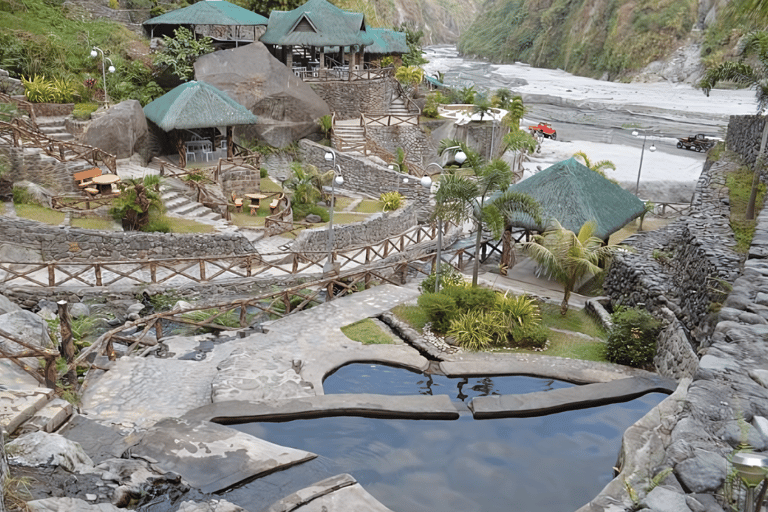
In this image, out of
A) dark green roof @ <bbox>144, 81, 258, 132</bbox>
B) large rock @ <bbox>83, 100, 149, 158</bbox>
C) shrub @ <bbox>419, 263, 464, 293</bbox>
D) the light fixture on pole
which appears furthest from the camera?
dark green roof @ <bbox>144, 81, 258, 132</bbox>

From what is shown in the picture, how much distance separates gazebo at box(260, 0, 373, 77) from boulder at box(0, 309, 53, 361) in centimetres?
2385

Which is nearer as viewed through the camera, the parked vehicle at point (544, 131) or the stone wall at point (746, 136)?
the stone wall at point (746, 136)

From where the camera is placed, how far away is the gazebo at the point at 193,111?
26.1m

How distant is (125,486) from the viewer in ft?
24.0

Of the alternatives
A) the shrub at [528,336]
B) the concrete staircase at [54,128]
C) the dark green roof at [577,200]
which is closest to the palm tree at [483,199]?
the shrub at [528,336]

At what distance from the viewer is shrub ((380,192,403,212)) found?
Answer: 2686 cm

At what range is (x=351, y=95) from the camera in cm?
3484

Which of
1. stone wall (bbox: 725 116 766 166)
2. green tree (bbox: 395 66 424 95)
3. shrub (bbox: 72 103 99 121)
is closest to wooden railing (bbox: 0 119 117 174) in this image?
shrub (bbox: 72 103 99 121)

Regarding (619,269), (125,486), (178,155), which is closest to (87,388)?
(125,486)

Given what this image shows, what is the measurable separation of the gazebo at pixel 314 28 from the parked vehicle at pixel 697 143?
853 inches

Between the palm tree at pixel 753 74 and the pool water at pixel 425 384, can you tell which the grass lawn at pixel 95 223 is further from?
the palm tree at pixel 753 74

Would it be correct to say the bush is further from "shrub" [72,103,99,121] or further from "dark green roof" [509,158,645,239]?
"shrub" [72,103,99,121]

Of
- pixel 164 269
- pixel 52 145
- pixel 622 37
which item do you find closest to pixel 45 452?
pixel 164 269

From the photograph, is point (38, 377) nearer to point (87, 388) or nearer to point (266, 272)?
point (87, 388)
